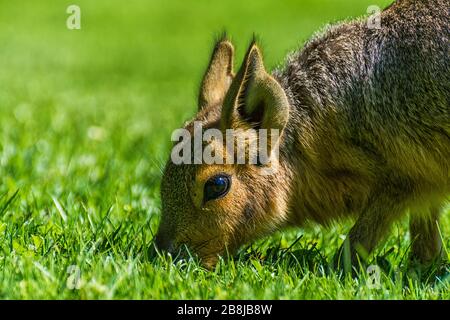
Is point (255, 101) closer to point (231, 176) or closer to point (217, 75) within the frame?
point (231, 176)

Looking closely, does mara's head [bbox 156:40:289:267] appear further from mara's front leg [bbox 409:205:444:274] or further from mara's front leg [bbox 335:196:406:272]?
mara's front leg [bbox 409:205:444:274]

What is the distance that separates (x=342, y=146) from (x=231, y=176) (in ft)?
2.02

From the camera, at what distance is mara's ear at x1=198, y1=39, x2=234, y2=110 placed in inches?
206

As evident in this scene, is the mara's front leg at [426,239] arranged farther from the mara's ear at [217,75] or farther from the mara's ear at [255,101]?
the mara's ear at [217,75]

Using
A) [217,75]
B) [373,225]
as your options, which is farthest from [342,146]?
[217,75]

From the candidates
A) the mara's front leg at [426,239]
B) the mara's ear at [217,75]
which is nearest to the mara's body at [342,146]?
the mara's front leg at [426,239]

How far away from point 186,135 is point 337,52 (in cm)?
96

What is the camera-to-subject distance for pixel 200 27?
20844mm

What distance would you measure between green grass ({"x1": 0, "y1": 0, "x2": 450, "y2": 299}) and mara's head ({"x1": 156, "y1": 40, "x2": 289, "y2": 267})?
0.18m

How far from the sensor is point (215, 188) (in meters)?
4.52

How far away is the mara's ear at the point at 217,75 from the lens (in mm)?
5227

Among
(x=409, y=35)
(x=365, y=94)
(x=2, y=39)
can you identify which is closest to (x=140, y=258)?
(x=365, y=94)

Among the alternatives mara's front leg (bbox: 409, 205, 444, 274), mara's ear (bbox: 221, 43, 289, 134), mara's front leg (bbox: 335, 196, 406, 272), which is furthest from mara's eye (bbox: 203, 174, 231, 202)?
mara's front leg (bbox: 409, 205, 444, 274)
